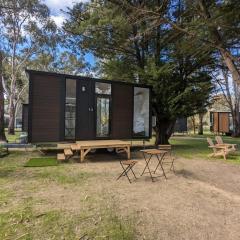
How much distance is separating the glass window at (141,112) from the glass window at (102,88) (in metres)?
1.31

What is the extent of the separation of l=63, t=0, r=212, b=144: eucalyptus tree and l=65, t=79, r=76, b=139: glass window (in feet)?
9.70

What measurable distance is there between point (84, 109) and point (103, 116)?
0.84 m

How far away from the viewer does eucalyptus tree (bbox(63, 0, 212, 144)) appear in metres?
10.7

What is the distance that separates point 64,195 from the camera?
427 centimetres

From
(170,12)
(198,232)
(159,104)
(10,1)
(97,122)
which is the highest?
(10,1)

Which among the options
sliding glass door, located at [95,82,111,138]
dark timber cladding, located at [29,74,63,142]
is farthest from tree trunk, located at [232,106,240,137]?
dark timber cladding, located at [29,74,63,142]

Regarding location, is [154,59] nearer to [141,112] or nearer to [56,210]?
[141,112]

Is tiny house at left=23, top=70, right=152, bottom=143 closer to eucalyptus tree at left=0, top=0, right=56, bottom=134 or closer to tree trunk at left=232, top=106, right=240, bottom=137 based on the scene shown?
eucalyptus tree at left=0, top=0, right=56, bottom=134

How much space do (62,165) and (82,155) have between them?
0.73 m

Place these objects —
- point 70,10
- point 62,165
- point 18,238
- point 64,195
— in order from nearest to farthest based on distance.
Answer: point 18,238 < point 64,195 < point 62,165 < point 70,10

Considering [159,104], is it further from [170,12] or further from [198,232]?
[198,232]

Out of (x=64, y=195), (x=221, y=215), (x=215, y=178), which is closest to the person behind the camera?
(x=221, y=215)

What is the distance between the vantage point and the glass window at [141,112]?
34.6 feet

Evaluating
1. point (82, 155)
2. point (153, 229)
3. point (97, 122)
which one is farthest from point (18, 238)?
point (97, 122)
